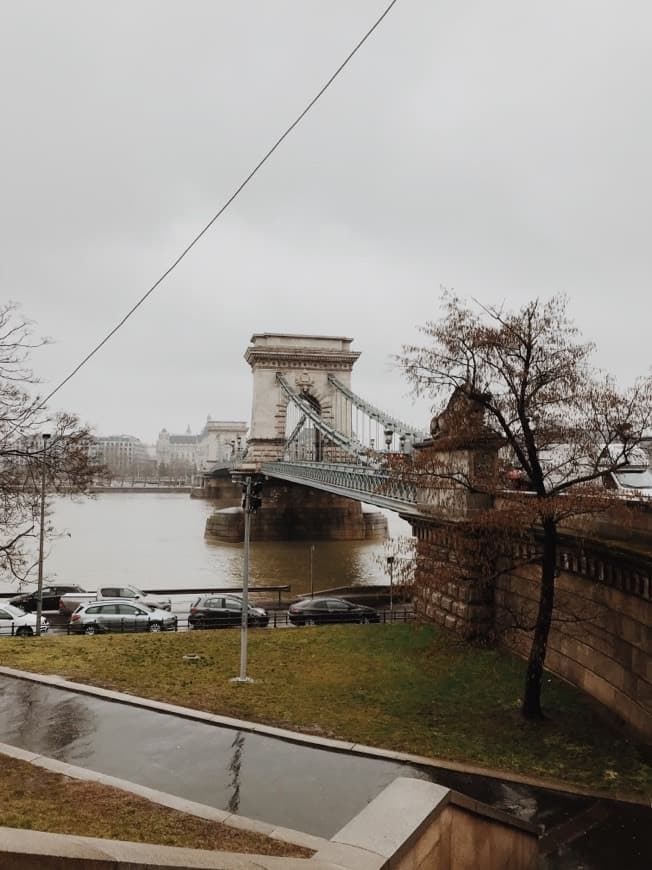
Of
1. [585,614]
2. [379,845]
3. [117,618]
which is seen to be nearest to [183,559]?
[117,618]

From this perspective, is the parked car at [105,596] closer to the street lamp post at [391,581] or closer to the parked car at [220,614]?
the parked car at [220,614]

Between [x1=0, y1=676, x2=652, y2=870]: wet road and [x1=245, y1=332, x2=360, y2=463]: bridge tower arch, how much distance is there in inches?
2156

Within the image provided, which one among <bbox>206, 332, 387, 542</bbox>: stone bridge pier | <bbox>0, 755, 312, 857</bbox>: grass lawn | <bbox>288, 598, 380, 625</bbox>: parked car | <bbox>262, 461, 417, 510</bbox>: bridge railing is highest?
<bbox>206, 332, 387, 542</bbox>: stone bridge pier

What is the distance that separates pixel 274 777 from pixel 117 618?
40.4ft

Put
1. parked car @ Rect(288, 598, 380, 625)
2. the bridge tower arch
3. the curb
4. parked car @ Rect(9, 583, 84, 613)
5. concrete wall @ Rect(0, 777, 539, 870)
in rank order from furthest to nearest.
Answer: the bridge tower arch, parked car @ Rect(9, 583, 84, 613), parked car @ Rect(288, 598, 380, 625), the curb, concrete wall @ Rect(0, 777, 539, 870)

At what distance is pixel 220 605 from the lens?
20.5 meters

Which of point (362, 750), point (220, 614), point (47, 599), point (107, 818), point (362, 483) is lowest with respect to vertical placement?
point (47, 599)

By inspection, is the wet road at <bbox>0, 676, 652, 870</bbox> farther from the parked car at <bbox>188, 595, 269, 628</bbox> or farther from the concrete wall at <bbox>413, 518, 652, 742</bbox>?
the parked car at <bbox>188, 595, 269, 628</bbox>

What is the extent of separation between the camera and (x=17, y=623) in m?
19.6

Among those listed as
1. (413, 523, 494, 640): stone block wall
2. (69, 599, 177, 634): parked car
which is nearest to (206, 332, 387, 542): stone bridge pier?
(69, 599, 177, 634): parked car

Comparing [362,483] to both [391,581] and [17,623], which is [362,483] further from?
[391,581]

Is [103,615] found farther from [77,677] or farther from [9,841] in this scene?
[9,841]

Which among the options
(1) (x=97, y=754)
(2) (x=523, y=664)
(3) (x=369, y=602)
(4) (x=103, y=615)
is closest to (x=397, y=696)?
(2) (x=523, y=664)

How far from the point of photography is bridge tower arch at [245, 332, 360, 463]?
213ft
